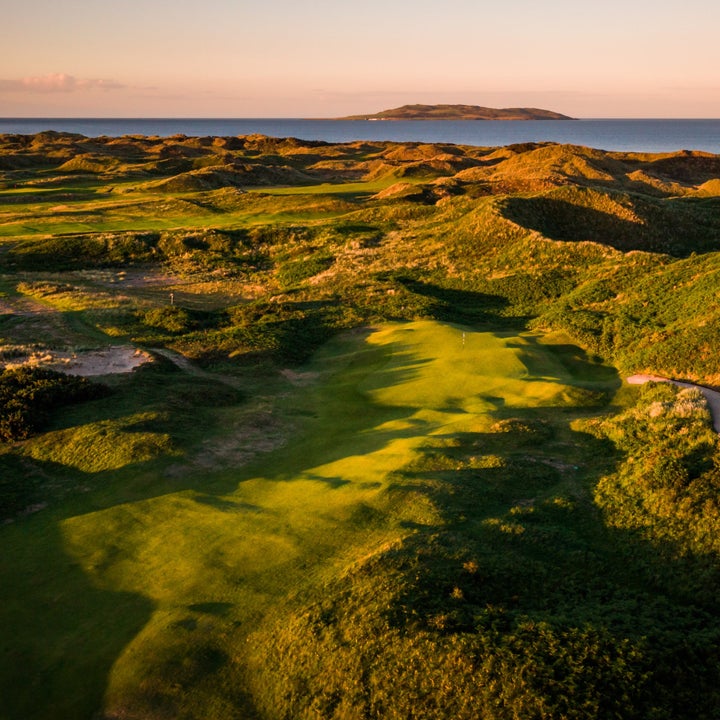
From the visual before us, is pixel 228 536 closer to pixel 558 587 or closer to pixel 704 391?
pixel 558 587

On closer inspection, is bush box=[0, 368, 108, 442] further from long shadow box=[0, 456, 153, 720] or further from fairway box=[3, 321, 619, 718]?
long shadow box=[0, 456, 153, 720]

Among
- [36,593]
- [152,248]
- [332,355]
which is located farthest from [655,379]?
[152,248]

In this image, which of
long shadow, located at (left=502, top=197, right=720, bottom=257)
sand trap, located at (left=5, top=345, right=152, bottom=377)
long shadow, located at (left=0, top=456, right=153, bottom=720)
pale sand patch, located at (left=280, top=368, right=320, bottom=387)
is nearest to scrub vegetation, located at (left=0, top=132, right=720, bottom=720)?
long shadow, located at (left=0, top=456, right=153, bottom=720)

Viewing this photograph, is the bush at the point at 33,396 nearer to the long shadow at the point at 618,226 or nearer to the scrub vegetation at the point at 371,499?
the scrub vegetation at the point at 371,499

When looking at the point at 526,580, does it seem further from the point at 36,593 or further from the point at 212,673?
the point at 36,593

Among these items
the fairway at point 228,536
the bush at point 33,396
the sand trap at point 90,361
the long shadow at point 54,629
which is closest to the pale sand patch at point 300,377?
the fairway at point 228,536

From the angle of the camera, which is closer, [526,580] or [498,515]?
[526,580]
